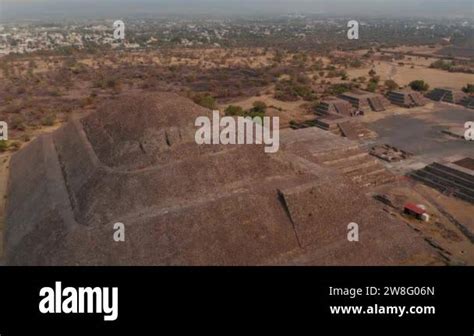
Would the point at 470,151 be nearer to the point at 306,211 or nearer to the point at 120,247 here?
the point at 306,211

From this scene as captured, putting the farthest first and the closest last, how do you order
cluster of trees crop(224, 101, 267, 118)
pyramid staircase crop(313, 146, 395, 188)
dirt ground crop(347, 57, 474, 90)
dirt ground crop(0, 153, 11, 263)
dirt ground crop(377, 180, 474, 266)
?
dirt ground crop(347, 57, 474, 90), cluster of trees crop(224, 101, 267, 118), pyramid staircase crop(313, 146, 395, 188), dirt ground crop(0, 153, 11, 263), dirt ground crop(377, 180, 474, 266)

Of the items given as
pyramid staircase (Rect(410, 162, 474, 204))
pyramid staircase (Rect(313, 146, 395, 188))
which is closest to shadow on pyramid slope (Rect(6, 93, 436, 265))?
pyramid staircase (Rect(313, 146, 395, 188))

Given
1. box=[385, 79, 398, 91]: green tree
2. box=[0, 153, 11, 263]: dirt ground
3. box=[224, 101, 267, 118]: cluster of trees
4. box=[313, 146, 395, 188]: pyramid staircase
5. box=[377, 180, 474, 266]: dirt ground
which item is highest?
box=[385, 79, 398, 91]: green tree

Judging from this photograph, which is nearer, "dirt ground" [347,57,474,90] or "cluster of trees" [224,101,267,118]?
"cluster of trees" [224,101,267,118]

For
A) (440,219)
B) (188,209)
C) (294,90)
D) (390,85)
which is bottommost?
(440,219)

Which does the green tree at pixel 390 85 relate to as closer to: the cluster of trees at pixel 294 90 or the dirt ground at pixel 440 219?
the cluster of trees at pixel 294 90

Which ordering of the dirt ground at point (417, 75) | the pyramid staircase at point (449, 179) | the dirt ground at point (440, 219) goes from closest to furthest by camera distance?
1. the dirt ground at point (440, 219)
2. the pyramid staircase at point (449, 179)
3. the dirt ground at point (417, 75)

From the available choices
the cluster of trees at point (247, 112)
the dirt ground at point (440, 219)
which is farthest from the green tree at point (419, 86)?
the dirt ground at point (440, 219)

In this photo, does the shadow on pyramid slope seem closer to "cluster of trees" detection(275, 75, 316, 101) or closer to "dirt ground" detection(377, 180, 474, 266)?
"dirt ground" detection(377, 180, 474, 266)

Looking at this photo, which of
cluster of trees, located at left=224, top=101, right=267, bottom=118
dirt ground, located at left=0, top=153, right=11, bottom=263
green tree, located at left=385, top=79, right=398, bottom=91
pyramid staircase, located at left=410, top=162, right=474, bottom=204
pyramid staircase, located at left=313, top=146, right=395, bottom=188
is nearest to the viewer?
dirt ground, located at left=0, top=153, right=11, bottom=263

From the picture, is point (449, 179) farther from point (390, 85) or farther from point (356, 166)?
point (390, 85)

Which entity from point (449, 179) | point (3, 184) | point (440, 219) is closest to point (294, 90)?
point (449, 179)
